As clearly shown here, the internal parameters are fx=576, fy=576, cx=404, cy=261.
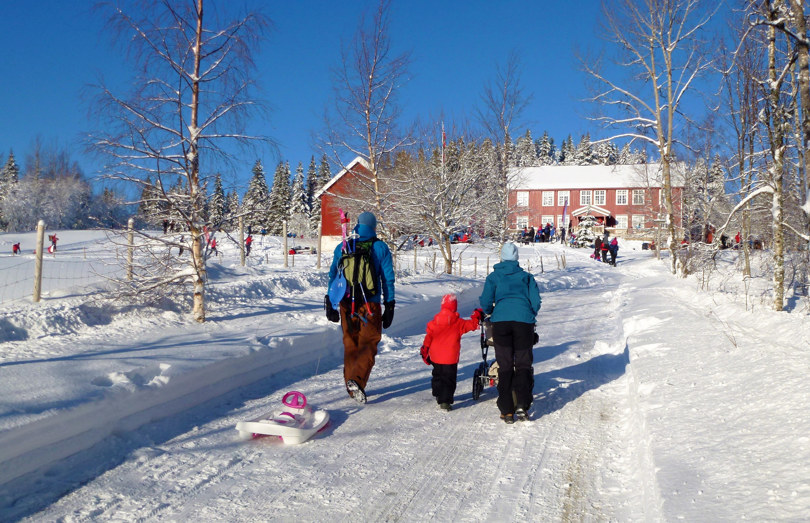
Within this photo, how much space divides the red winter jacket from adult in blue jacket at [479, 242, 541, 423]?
15.0 inches

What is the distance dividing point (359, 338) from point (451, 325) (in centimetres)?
101

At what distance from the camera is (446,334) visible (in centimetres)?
614

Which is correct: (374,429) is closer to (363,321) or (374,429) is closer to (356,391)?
(356,391)

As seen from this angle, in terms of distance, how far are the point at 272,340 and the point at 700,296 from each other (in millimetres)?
11408

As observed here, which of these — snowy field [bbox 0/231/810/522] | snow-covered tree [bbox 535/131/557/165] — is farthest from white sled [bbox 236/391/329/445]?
snow-covered tree [bbox 535/131/557/165]

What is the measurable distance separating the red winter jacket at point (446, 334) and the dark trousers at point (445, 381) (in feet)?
0.17

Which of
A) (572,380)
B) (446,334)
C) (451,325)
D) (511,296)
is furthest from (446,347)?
(572,380)

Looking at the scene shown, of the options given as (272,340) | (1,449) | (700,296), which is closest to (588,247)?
(700,296)

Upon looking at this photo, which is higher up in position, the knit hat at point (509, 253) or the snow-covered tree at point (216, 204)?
the snow-covered tree at point (216, 204)

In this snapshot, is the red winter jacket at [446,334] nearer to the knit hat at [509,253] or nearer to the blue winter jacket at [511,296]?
the blue winter jacket at [511,296]

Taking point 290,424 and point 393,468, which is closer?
point 393,468

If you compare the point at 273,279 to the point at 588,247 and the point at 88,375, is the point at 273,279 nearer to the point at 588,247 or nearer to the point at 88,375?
the point at 88,375

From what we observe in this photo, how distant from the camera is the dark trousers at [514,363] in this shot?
18.9 ft

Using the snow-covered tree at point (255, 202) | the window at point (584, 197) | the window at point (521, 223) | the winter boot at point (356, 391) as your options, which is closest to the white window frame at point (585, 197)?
the window at point (584, 197)
